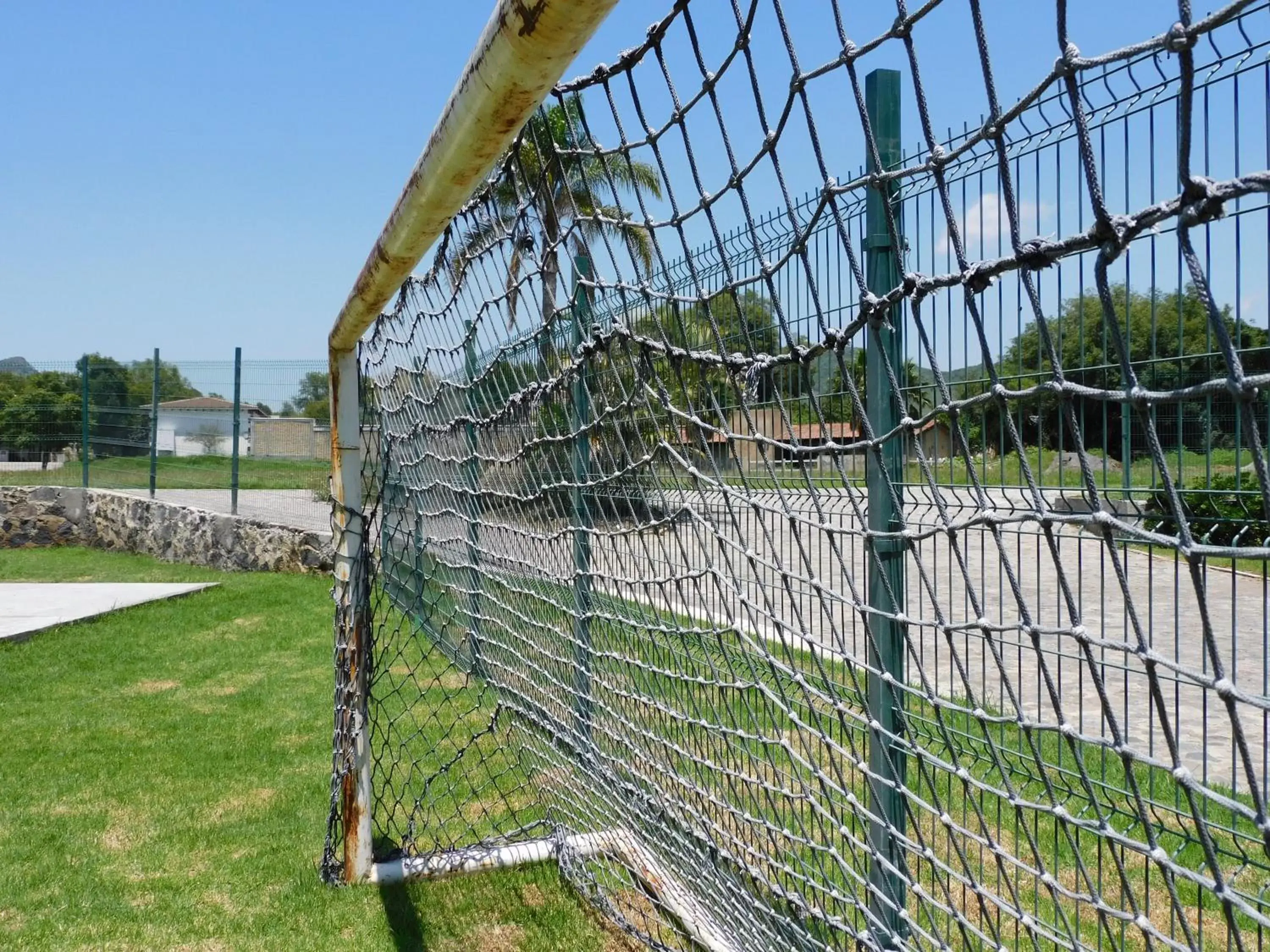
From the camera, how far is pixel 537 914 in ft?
11.7

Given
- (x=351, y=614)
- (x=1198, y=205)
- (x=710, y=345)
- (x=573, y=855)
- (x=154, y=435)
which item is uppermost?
(x=154, y=435)

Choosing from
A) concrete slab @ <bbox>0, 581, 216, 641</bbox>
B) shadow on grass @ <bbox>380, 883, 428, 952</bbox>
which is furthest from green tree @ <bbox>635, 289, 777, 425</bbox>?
concrete slab @ <bbox>0, 581, 216, 641</bbox>

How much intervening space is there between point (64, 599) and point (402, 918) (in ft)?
25.0

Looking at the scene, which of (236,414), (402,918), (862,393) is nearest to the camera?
(862,393)

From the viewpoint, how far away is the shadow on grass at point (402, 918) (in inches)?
133

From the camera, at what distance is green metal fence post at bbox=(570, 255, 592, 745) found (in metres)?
2.57

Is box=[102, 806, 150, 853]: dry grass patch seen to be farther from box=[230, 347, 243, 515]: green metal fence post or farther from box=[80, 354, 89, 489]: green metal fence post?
box=[80, 354, 89, 489]: green metal fence post

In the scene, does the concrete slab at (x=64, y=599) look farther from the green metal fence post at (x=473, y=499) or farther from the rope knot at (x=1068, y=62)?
the rope knot at (x=1068, y=62)

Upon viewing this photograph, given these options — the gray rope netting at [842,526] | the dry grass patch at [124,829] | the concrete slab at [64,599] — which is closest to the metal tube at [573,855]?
the gray rope netting at [842,526]

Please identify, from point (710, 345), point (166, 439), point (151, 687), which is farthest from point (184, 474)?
point (710, 345)

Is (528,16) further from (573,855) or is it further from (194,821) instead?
(194,821)

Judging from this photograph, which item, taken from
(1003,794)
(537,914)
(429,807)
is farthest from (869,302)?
(429,807)

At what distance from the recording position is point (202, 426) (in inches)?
552

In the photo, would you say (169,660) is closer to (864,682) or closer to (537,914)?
(537,914)
